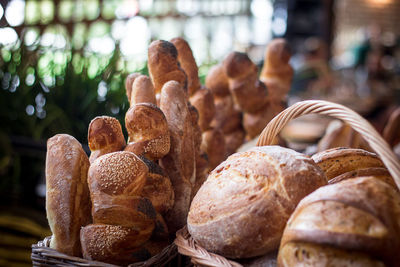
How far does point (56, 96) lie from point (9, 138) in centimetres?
31

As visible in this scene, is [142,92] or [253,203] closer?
[253,203]

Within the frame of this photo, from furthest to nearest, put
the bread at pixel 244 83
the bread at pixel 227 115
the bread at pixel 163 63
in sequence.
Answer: the bread at pixel 227 115
the bread at pixel 244 83
the bread at pixel 163 63

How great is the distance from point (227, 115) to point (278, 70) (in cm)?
30

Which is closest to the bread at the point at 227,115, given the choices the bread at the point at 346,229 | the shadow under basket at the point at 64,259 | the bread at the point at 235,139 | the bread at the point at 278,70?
the bread at the point at 235,139

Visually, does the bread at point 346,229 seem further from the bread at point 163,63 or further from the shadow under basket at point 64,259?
the bread at point 163,63

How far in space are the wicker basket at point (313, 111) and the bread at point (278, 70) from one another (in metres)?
0.61

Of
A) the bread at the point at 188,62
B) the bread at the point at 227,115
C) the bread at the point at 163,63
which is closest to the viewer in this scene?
the bread at the point at 163,63

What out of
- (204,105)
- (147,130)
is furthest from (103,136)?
(204,105)

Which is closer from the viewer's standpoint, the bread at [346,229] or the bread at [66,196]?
the bread at [346,229]

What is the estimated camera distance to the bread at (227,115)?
148 cm

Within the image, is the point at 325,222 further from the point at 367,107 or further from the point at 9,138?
the point at 367,107

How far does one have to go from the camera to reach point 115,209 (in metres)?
0.77

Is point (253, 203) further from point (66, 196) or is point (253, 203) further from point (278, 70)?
point (278, 70)

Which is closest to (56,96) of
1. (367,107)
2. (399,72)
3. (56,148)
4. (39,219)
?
(39,219)
